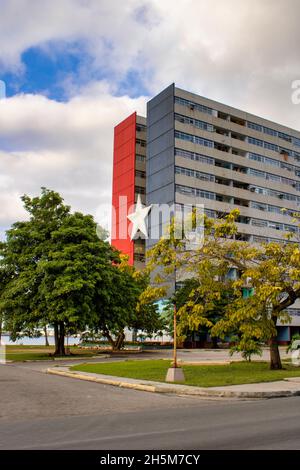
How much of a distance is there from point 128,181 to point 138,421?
68.8 metres

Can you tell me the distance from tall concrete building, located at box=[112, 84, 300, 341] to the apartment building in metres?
4.54

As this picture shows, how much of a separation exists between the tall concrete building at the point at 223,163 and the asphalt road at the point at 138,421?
50739 millimetres

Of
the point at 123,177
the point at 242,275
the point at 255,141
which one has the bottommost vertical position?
the point at 242,275

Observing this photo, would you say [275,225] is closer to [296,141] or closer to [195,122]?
[296,141]

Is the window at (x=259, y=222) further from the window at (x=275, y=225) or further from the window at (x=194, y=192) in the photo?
the window at (x=194, y=192)

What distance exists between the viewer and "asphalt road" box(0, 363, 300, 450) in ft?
25.9

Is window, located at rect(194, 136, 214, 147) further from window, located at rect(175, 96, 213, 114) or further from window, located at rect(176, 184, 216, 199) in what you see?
window, located at rect(176, 184, 216, 199)

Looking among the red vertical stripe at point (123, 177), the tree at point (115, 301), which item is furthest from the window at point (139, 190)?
the tree at point (115, 301)

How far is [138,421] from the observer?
10.3 meters

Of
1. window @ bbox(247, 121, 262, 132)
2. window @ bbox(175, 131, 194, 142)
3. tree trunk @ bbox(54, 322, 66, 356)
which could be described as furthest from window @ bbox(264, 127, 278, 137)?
tree trunk @ bbox(54, 322, 66, 356)

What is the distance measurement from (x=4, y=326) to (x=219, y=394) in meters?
25.9

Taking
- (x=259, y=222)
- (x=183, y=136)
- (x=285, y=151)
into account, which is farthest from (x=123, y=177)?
(x=285, y=151)
